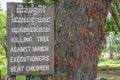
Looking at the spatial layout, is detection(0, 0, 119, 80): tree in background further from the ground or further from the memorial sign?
the ground

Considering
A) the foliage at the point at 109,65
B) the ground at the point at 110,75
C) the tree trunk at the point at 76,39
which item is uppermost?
the tree trunk at the point at 76,39

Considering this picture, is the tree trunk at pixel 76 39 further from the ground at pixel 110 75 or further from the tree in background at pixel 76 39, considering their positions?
the ground at pixel 110 75

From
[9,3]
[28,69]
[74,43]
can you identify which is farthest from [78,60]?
[9,3]

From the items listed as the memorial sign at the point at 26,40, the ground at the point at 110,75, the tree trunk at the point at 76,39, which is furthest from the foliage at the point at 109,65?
the memorial sign at the point at 26,40

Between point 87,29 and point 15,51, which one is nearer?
point 15,51

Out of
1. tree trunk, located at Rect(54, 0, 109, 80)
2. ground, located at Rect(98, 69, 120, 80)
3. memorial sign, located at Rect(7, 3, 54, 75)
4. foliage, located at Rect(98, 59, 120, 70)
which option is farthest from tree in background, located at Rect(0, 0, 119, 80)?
foliage, located at Rect(98, 59, 120, 70)

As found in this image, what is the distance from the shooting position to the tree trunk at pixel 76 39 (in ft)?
17.0

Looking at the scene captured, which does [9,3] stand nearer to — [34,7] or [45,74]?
[34,7]

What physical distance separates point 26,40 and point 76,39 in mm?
673

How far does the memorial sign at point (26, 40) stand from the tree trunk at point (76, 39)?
312 mm

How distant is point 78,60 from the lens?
5.21m

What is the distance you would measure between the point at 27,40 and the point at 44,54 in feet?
0.83

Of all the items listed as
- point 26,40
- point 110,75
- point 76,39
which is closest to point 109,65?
point 110,75

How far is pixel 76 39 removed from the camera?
5199mm
